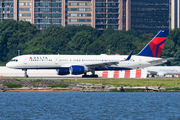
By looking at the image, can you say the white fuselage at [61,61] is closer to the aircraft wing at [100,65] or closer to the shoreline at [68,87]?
→ the aircraft wing at [100,65]

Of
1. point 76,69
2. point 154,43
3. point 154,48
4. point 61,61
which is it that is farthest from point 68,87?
point 154,43

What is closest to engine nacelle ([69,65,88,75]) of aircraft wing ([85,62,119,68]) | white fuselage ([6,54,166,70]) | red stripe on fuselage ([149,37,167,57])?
aircraft wing ([85,62,119,68])

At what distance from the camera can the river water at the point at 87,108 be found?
40.0 metres

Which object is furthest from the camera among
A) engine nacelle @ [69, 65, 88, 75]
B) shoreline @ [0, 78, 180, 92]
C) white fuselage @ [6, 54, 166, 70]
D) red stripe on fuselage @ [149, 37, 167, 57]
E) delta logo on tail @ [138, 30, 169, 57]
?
red stripe on fuselage @ [149, 37, 167, 57]

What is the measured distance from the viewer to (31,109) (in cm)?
4478

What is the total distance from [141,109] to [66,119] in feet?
38.1

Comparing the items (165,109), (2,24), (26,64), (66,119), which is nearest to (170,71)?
(26,64)

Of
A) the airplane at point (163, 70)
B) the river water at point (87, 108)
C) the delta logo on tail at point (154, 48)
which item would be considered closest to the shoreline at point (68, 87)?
the river water at point (87, 108)

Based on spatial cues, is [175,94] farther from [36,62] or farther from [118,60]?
[36,62]

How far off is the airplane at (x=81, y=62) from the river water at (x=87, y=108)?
18.2 meters

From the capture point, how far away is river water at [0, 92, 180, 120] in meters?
40.0

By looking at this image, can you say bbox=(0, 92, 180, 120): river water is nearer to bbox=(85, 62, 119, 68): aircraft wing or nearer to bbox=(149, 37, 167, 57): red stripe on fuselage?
bbox=(85, 62, 119, 68): aircraft wing

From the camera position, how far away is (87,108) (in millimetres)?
46156

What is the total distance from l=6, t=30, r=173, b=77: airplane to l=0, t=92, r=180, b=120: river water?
18230mm
